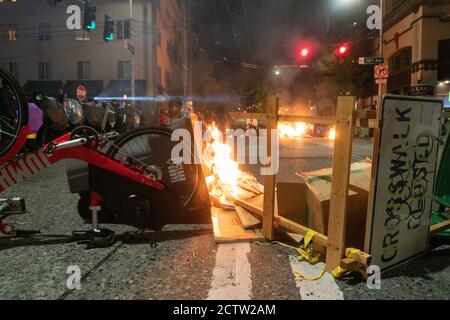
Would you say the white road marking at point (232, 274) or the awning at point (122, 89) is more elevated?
the awning at point (122, 89)

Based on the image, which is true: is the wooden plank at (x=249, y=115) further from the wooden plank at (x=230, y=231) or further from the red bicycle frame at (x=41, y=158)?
the red bicycle frame at (x=41, y=158)

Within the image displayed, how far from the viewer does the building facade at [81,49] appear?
39281 millimetres

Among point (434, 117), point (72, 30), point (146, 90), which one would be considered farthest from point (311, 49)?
point (72, 30)

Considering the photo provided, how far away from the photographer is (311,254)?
147 inches

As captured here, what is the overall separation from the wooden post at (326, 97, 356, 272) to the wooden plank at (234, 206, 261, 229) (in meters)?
1.26

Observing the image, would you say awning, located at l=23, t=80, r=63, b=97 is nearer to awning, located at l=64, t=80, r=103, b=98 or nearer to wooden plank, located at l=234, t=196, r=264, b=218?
awning, located at l=64, t=80, r=103, b=98

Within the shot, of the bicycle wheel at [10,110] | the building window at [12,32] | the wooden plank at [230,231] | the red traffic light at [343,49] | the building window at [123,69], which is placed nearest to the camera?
the bicycle wheel at [10,110]

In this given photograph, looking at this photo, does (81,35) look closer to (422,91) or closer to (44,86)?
(44,86)

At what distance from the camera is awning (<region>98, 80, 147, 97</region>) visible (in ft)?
127

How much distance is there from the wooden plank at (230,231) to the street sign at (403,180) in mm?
1341

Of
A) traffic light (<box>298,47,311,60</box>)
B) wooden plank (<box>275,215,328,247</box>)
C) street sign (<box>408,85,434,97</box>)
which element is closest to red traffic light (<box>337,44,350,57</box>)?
traffic light (<box>298,47,311,60</box>)

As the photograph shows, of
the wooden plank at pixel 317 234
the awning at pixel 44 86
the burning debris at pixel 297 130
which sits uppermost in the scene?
the awning at pixel 44 86

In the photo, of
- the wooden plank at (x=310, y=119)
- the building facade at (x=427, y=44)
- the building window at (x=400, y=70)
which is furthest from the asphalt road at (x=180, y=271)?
the building window at (x=400, y=70)

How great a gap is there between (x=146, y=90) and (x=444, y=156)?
3681 centimetres
